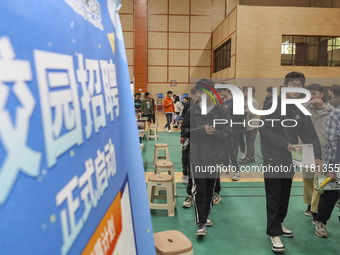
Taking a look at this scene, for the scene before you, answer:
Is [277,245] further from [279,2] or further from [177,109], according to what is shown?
[279,2]

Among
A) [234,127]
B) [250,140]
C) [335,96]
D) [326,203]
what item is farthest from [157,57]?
[326,203]

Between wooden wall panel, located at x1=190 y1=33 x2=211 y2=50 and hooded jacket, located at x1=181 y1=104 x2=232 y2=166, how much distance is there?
16.1m

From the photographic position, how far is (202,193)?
3.25m

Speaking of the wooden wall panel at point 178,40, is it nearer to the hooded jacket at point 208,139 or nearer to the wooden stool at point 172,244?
the hooded jacket at point 208,139

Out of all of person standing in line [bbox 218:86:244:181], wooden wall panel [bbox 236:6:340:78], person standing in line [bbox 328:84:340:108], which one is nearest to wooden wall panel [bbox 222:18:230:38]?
wooden wall panel [bbox 236:6:340:78]

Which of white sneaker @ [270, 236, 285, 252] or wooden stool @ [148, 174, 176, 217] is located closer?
white sneaker @ [270, 236, 285, 252]

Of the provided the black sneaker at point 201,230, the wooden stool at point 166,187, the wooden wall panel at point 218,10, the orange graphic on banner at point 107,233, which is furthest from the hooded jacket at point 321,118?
the wooden wall panel at point 218,10

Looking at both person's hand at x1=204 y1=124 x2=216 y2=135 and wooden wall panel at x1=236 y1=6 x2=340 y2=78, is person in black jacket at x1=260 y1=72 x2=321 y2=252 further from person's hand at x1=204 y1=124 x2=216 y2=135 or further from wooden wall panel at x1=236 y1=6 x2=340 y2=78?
wooden wall panel at x1=236 y1=6 x2=340 y2=78

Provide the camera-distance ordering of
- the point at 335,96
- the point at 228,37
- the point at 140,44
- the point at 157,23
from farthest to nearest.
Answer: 1. the point at 157,23
2. the point at 140,44
3. the point at 228,37
4. the point at 335,96

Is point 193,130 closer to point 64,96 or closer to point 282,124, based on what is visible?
point 282,124

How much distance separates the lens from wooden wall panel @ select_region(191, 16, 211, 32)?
1848cm

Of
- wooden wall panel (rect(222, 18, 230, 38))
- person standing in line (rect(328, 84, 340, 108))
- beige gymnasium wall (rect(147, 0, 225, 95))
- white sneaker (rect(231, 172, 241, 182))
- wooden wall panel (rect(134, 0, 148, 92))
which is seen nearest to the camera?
person standing in line (rect(328, 84, 340, 108))

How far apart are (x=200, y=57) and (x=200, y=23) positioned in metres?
2.05

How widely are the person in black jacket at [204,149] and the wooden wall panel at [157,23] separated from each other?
1631 centimetres
